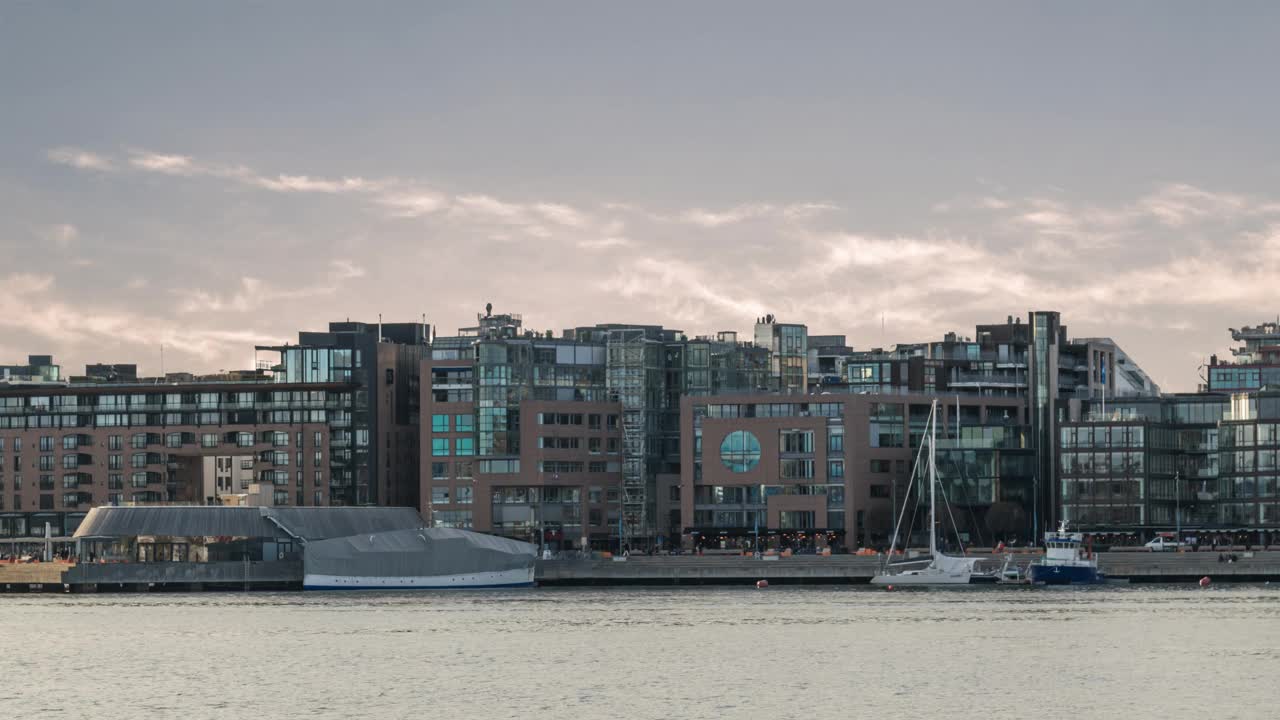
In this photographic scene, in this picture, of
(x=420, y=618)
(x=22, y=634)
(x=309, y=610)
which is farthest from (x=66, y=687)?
(x=309, y=610)

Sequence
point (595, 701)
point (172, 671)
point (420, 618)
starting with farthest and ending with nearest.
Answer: point (420, 618), point (172, 671), point (595, 701)

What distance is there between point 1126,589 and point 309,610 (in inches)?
2733

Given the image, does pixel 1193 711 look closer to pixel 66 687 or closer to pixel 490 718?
pixel 490 718

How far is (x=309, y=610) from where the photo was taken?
17838 cm

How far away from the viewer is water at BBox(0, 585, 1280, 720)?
342ft

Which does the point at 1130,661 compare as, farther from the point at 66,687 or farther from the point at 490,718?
the point at 66,687

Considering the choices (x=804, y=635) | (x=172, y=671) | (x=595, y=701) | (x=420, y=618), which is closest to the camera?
(x=595, y=701)

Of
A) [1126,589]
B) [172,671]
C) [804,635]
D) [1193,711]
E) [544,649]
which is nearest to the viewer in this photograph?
[1193,711]

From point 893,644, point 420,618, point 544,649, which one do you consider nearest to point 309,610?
point 420,618

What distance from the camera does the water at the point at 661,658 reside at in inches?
4107

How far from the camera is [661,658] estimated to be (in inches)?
5020

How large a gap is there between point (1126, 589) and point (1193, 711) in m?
98.8

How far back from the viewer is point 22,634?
6127 inches

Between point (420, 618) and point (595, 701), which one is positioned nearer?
point (595, 701)
